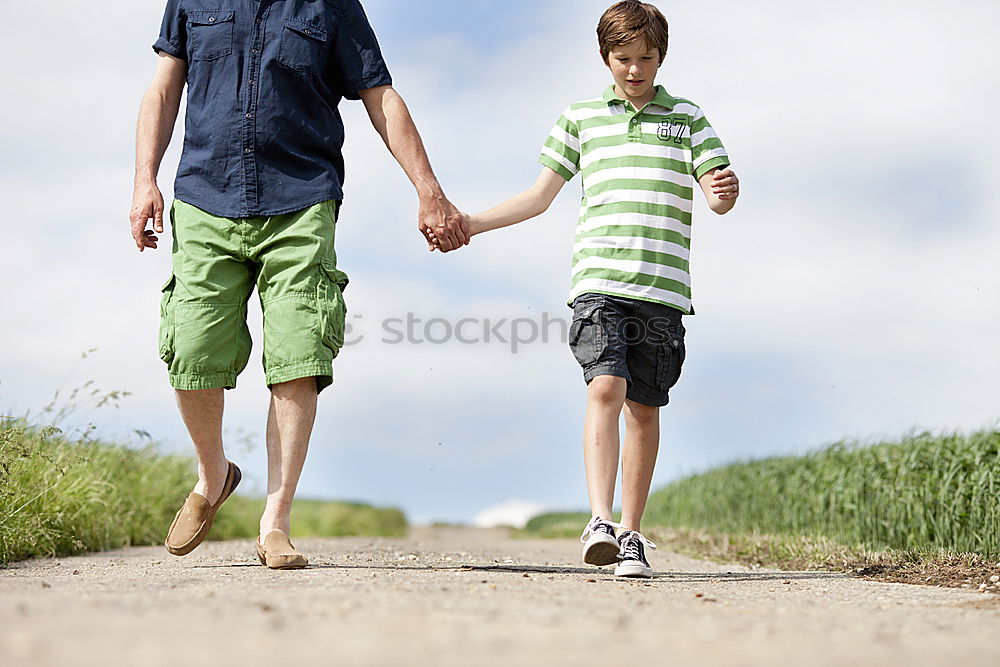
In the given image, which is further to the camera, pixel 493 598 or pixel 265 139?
pixel 265 139

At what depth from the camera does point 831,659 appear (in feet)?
Result: 6.15

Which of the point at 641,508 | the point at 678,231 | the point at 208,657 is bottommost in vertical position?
the point at 208,657

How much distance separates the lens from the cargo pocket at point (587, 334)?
3.87 m

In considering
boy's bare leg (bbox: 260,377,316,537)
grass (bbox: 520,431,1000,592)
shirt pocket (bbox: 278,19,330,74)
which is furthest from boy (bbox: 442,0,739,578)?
grass (bbox: 520,431,1000,592)

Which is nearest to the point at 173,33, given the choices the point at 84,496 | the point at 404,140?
the point at 404,140

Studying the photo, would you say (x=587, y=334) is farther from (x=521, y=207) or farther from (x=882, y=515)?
(x=882, y=515)

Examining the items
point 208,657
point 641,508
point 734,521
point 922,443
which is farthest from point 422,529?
point 208,657

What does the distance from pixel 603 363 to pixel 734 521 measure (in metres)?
5.87

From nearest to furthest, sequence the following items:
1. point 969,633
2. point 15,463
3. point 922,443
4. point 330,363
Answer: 1. point 969,633
2. point 330,363
3. point 15,463
4. point 922,443

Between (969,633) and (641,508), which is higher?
(641,508)

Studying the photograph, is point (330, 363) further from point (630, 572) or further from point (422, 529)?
point (422, 529)

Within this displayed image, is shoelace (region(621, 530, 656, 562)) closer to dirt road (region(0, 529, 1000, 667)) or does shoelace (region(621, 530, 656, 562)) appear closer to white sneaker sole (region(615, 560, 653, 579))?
white sneaker sole (region(615, 560, 653, 579))

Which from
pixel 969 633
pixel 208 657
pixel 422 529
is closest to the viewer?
pixel 208 657

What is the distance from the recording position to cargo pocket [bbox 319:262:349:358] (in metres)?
3.70
